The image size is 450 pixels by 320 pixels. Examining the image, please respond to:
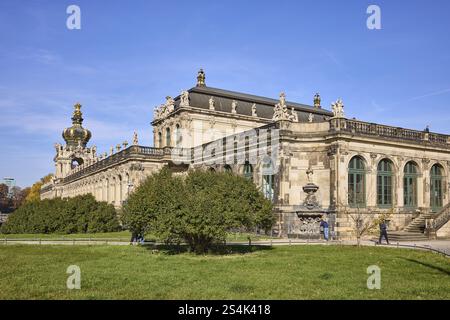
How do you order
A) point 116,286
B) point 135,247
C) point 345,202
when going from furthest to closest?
point 345,202
point 135,247
point 116,286

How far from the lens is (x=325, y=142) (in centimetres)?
3428

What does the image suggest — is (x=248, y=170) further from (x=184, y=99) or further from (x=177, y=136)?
(x=177, y=136)

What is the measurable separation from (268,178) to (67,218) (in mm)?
18667

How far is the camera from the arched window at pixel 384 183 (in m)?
35.7

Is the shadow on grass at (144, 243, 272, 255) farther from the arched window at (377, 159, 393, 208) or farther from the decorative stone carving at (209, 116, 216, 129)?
the decorative stone carving at (209, 116, 216, 129)

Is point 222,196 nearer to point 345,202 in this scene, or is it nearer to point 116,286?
point 116,286

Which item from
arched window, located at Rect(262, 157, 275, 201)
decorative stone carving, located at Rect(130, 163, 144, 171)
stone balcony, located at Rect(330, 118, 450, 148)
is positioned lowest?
arched window, located at Rect(262, 157, 275, 201)

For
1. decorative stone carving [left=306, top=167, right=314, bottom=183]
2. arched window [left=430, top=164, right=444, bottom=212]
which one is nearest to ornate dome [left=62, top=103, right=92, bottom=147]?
decorative stone carving [left=306, top=167, right=314, bottom=183]

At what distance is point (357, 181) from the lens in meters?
34.6

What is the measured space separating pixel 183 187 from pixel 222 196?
2046 mm

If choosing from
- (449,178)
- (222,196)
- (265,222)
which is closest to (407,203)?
(449,178)

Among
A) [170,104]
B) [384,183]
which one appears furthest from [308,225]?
[170,104]

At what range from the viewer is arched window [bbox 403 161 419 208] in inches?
1465

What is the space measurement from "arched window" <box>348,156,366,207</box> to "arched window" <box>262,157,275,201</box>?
233 inches
